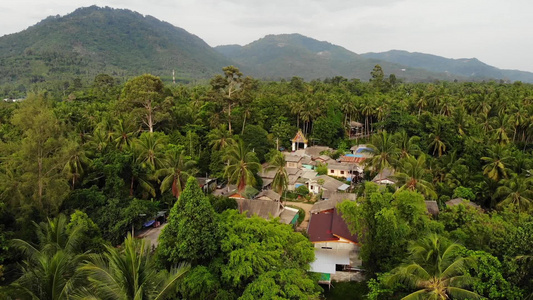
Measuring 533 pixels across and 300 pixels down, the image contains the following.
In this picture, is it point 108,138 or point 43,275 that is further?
point 108,138

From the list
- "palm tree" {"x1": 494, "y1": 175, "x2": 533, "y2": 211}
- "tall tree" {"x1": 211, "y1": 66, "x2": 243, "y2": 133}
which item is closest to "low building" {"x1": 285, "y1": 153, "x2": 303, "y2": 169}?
"tall tree" {"x1": 211, "y1": 66, "x2": 243, "y2": 133}

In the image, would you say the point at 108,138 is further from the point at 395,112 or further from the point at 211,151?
the point at 395,112

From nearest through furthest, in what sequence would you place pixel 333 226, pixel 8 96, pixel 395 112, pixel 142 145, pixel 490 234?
pixel 490 234 → pixel 333 226 → pixel 142 145 → pixel 395 112 → pixel 8 96

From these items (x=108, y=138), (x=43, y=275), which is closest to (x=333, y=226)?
(x=43, y=275)

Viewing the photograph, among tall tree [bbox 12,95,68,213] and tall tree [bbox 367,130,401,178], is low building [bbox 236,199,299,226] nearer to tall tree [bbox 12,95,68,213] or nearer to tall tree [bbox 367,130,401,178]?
tall tree [bbox 367,130,401,178]

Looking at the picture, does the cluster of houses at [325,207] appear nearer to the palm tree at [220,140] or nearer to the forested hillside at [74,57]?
the palm tree at [220,140]
